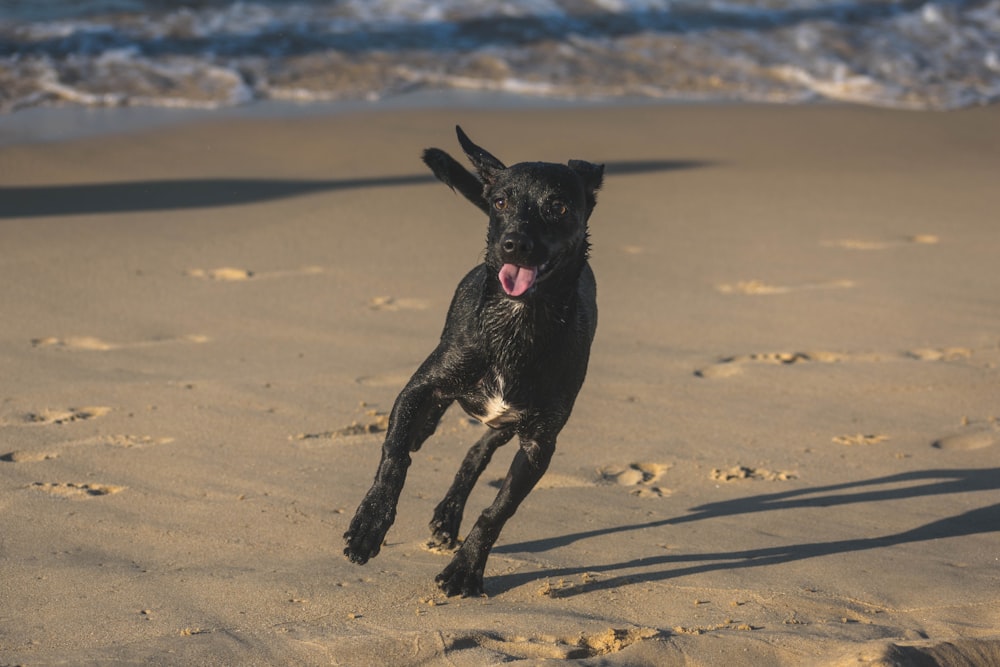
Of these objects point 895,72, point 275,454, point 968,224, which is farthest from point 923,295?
point 895,72

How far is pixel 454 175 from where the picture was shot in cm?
469

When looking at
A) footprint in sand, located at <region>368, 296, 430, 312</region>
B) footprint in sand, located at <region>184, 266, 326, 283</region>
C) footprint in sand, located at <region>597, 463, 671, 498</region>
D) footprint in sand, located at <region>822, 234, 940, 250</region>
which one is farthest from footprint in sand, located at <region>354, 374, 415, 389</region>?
footprint in sand, located at <region>822, 234, 940, 250</region>

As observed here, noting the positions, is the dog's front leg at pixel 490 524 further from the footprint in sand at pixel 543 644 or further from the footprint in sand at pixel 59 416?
the footprint in sand at pixel 59 416

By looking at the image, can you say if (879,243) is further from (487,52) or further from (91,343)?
(487,52)

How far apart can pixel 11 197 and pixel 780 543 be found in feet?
22.3

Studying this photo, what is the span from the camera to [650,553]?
4.82m

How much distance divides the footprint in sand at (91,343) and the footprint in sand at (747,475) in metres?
2.86

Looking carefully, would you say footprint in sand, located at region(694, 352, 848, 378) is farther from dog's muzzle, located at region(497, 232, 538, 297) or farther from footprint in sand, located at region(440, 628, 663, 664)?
footprint in sand, located at region(440, 628, 663, 664)

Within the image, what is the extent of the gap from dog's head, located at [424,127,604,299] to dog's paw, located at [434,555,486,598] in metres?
0.88

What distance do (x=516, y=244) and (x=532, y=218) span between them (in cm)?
19

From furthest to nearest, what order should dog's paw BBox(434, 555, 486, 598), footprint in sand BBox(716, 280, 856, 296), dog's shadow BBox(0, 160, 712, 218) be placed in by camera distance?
dog's shadow BBox(0, 160, 712, 218), footprint in sand BBox(716, 280, 856, 296), dog's paw BBox(434, 555, 486, 598)

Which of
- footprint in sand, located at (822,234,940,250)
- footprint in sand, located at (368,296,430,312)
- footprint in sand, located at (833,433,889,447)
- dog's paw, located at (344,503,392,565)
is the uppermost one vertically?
dog's paw, located at (344,503,392,565)

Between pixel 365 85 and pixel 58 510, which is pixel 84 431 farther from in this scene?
pixel 365 85

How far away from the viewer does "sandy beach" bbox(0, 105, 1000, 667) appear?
13.5ft
